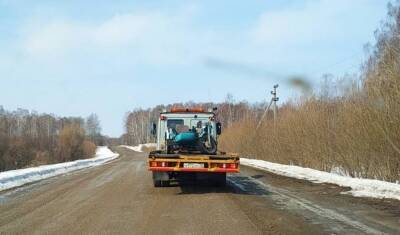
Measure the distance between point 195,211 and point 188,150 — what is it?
535 centimetres

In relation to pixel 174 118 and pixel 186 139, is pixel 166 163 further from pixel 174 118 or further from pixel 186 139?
pixel 174 118

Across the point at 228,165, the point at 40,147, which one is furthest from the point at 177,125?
the point at 40,147

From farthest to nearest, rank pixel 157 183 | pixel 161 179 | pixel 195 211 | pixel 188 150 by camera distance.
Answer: pixel 157 183 < pixel 188 150 < pixel 161 179 < pixel 195 211

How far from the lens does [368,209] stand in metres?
11.3

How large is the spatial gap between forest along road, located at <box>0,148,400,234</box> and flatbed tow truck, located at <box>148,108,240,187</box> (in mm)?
530

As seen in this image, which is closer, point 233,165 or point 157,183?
point 233,165

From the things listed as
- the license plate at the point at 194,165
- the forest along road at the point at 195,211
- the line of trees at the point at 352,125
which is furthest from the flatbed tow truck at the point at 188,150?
the line of trees at the point at 352,125

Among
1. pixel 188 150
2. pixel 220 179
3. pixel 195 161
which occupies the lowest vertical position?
pixel 220 179

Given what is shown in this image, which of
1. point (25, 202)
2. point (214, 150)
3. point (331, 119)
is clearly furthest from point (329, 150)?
point (25, 202)

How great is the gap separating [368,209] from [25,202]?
328 inches

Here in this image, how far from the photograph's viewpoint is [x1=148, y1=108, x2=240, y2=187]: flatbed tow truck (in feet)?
48.7

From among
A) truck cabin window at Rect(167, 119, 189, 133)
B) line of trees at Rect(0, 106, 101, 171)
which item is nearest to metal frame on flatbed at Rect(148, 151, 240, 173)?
truck cabin window at Rect(167, 119, 189, 133)

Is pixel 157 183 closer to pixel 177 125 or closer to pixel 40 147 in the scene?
pixel 177 125

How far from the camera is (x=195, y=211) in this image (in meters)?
11.2
